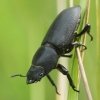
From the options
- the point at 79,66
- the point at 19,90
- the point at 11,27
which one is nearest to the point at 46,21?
the point at 11,27

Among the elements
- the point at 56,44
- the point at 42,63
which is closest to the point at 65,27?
the point at 56,44

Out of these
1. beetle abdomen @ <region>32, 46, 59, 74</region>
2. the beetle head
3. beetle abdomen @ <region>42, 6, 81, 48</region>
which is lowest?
the beetle head

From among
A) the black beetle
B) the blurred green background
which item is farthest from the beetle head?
the blurred green background

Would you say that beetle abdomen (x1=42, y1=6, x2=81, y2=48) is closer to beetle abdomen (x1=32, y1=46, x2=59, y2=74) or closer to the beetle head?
beetle abdomen (x1=32, y1=46, x2=59, y2=74)

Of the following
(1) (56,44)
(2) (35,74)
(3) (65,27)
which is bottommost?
(2) (35,74)

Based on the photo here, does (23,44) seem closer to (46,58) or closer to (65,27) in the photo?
(46,58)

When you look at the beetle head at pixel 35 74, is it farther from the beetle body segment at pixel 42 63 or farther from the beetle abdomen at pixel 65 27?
the beetle abdomen at pixel 65 27

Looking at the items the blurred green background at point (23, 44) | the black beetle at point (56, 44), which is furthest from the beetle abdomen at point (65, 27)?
the blurred green background at point (23, 44)
